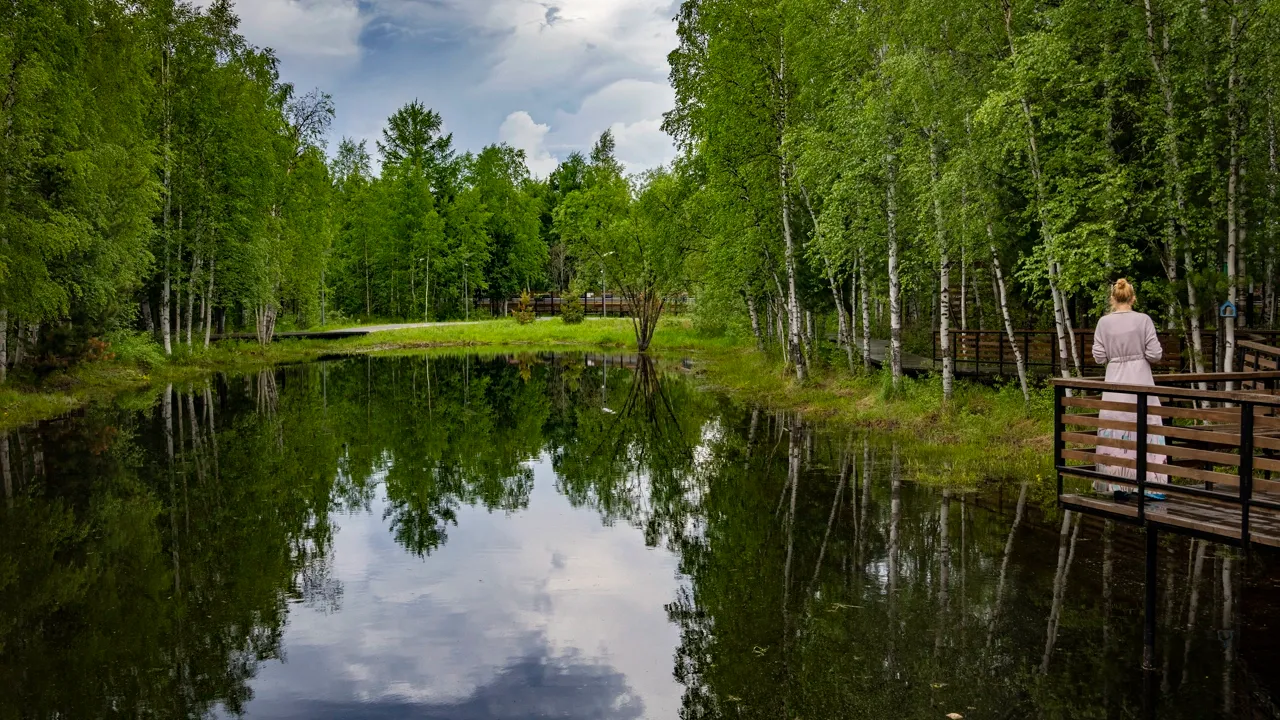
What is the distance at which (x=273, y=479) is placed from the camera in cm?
1424

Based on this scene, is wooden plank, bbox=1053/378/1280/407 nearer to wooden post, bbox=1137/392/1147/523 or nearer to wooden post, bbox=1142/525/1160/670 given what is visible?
wooden post, bbox=1137/392/1147/523

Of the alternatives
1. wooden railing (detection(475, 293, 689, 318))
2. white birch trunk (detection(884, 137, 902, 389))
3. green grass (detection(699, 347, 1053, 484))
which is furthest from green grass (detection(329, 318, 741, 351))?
white birch trunk (detection(884, 137, 902, 389))

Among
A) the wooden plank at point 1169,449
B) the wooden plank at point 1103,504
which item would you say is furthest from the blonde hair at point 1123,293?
the wooden plank at point 1103,504

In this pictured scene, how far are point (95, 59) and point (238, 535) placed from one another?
2089 cm

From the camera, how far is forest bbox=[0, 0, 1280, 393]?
43.1 ft

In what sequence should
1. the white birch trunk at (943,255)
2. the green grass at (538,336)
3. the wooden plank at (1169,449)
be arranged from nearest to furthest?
the wooden plank at (1169,449)
the white birch trunk at (943,255)
the green grass at (538,336)

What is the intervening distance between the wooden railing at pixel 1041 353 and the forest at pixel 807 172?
521 millimetres

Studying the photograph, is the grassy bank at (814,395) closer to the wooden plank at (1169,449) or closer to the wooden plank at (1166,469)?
the wooden plank at (1166,469)

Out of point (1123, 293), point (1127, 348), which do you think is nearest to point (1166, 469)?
point (1127, 348)

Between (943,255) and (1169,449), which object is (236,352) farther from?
(1169,449)

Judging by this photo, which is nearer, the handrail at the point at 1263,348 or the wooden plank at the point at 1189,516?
the wooden plank at the point at 1189,516

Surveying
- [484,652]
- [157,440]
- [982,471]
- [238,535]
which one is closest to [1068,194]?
[982,471]

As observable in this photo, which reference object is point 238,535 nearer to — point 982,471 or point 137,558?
point 137,558

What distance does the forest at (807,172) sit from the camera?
13148 millimetres
